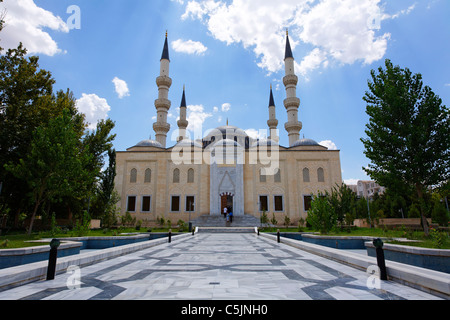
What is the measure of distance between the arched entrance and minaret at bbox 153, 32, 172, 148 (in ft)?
30.3

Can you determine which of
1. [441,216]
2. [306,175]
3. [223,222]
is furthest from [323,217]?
[306,175]

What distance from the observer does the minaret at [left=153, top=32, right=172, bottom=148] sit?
92.6 ft

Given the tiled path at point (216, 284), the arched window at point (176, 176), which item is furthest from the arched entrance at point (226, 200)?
the tiled path at point (216, 284)

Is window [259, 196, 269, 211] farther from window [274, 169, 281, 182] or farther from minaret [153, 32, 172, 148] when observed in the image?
minaret [153, 32, 172, 148]

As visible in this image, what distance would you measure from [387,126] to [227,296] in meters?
9.54

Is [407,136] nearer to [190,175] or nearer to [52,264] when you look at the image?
[52,264]

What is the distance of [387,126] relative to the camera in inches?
385

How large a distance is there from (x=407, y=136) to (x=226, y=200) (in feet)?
55.1

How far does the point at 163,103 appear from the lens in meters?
28.1

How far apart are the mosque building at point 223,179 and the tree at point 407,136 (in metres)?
13.6

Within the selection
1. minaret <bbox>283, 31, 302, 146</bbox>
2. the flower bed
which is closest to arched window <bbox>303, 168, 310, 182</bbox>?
minaret <bbox>283, 31, 302, 146</bbox>

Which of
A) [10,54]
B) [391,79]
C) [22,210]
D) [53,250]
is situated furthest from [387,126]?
[22,210]

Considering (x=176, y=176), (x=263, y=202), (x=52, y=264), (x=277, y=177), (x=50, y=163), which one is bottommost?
(x=52, y=264)
